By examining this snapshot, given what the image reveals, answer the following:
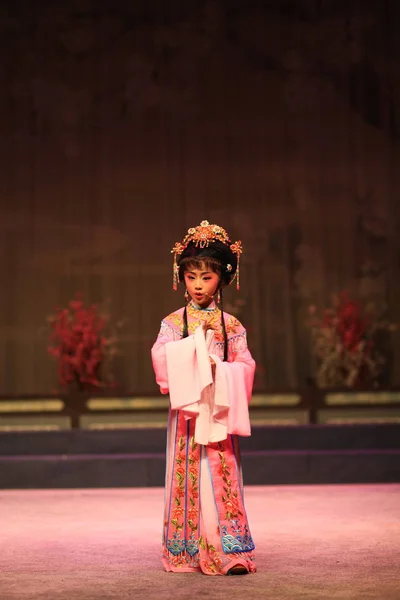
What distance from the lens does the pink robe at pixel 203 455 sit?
3.62m

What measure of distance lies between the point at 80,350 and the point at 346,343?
200 centimetres

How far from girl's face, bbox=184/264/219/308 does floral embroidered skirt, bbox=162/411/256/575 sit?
1.35 ft

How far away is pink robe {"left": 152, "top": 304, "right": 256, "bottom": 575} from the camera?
3621 mm

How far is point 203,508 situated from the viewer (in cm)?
367

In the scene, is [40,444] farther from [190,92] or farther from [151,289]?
[190,92]

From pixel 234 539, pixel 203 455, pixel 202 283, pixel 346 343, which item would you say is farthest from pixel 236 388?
pixel 346 343

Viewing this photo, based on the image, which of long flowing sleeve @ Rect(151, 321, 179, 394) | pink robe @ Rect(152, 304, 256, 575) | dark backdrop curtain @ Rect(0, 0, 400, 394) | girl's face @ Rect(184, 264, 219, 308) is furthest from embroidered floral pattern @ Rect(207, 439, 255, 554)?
dark backdrop curtain @ Rect(0, 0, 400, 394)

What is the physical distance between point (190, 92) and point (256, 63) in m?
0.58

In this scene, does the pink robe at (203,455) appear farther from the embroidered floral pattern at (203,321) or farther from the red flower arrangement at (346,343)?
the red flower arrangement at (346,343)

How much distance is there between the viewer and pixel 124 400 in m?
7.24

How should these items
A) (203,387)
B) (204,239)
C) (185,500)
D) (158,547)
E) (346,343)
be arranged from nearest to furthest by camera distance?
(203,387) → (185,500) → (204,239) → (158,547) → (346,343)

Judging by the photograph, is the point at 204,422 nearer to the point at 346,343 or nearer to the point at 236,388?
the point at 236,388

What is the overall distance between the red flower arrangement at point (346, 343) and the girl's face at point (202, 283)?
166 inches

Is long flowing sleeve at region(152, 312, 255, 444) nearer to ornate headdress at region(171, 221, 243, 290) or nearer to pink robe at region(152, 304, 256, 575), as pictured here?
pink robe at region(152, 304, 256, 575)
